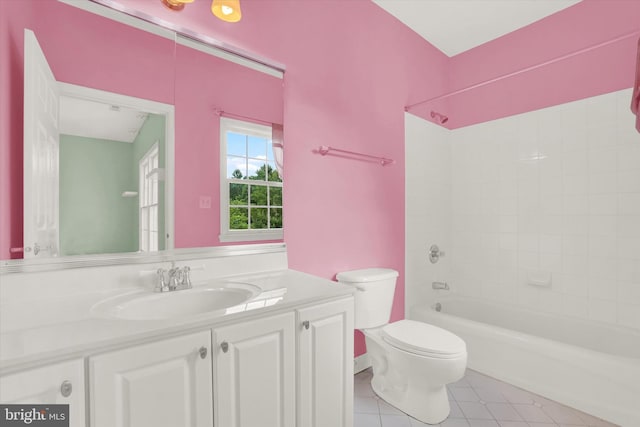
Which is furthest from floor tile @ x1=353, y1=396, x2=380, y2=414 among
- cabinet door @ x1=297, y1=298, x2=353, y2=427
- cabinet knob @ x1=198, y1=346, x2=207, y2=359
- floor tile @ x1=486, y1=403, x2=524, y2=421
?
cabinet knob @ x1=198, y1=346, x2=207, y2=359

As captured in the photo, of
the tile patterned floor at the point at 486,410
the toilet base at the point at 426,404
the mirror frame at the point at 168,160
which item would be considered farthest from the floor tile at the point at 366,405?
the mirror frame at the point at 168,160

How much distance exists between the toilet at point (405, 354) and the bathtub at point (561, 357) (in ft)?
1.92

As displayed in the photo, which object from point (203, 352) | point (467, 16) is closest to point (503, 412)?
point (203, 352)

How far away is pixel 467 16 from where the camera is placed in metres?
2.54

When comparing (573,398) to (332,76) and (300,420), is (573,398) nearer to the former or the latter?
(300,420)

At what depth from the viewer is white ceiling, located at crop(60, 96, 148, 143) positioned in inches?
46.8

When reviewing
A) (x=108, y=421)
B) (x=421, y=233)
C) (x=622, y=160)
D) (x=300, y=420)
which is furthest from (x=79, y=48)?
(x=622, y=160)

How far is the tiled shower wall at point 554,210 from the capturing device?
216 centimetres

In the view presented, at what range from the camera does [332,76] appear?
2.07 meters

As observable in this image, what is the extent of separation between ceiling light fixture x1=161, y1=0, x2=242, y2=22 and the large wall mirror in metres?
0.11

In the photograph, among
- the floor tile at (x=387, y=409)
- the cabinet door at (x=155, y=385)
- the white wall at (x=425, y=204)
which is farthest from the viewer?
the white wall at (x=425, y=204)

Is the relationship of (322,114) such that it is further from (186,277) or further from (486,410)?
(486,410)

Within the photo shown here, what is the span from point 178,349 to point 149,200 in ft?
2.37

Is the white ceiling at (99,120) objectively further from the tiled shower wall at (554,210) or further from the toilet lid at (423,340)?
the tiled shower wall at (554,210)
